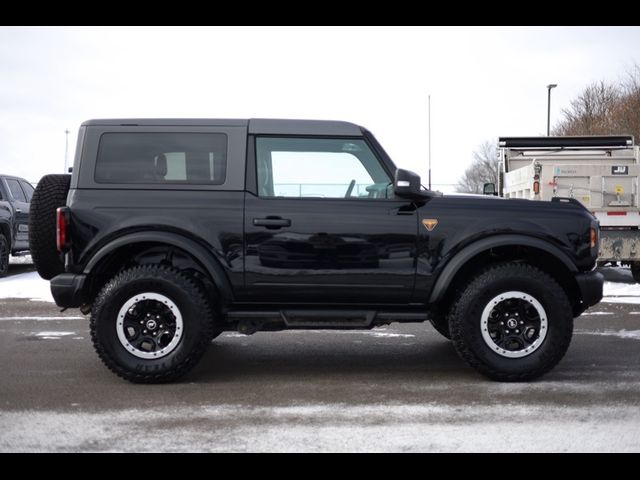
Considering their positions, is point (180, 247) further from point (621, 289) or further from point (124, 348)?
point (621, 289)

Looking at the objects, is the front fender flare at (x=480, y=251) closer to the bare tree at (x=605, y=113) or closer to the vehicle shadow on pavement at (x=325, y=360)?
the vehicle shadow on pavement at (x=325, y=360)

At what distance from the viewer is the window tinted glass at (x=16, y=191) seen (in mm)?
14636

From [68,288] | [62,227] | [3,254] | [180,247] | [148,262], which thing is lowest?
[3,254]

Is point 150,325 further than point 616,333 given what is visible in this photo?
No

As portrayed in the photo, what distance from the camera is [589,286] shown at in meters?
A: 5.70

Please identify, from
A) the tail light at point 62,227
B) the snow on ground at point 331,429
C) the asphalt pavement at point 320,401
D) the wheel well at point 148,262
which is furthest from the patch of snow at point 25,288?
the snow on ground at point 331,429

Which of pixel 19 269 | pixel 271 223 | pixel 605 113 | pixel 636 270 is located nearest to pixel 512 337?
pixel 271 223

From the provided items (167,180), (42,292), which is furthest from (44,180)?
(42,292)

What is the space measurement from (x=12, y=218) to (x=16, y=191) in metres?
1.23

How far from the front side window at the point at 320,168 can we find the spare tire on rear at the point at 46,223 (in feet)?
5.24

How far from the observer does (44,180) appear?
19.4 feet

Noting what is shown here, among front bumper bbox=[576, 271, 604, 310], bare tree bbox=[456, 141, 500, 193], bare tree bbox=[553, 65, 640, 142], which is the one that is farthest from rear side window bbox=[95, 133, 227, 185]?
bare tree bbox=[456, 141, 500, 193]

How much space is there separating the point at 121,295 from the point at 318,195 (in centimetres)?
166
